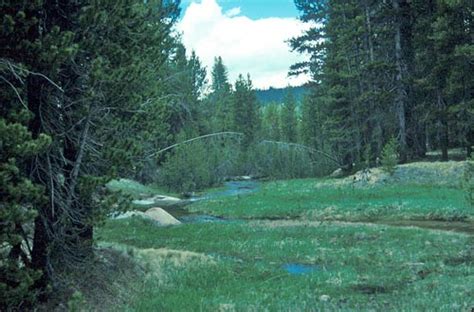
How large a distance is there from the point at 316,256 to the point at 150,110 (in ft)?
23.5

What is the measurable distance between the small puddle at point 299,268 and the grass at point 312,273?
0.70ft

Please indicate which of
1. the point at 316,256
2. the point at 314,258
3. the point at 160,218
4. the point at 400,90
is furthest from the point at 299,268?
the point at 400,90

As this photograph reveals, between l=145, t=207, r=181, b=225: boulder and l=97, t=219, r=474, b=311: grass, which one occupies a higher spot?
l=145, t=207, r=181, b=225: boulder

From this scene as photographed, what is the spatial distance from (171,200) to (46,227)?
35.7 meters

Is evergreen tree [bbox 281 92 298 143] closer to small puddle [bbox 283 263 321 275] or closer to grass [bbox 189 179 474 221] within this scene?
grass [bbox 189 179 474 221]

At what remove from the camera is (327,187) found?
38.9m

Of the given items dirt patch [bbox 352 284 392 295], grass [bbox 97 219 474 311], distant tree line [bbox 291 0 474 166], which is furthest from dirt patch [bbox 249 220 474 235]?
distant tree line [bbox 291 0 474 166]

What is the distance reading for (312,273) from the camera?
1390 centimetres

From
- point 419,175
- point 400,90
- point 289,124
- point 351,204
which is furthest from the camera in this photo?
point 289,124

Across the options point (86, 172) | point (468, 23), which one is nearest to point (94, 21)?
point (86, 172)

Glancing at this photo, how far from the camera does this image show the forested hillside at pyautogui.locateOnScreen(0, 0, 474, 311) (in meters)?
8.29

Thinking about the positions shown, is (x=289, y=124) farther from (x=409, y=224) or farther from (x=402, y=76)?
(x=409, y=224)

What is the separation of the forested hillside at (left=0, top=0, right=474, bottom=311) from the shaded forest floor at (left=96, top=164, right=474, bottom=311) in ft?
8.36

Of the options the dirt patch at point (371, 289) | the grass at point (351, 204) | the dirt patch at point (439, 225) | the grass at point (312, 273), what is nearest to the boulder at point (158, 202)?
the grass at point (351, 204)
